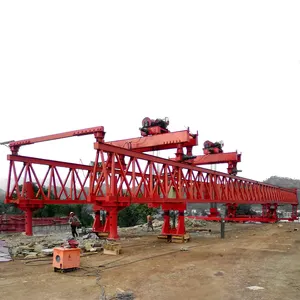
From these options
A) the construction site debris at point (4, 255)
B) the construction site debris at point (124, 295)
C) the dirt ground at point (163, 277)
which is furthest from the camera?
the construction site debris at point (4, 255)

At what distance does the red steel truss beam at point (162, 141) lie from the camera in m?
19.1

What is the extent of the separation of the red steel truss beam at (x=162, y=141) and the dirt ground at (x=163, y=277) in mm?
7309

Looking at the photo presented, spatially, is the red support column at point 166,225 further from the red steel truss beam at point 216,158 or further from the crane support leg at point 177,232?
the red steel truss beam at point 216,158

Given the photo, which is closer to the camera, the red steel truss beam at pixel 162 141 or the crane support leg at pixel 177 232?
the crane support leg at pixel 177 232

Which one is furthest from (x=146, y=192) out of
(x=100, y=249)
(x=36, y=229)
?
(x=36, y=229)

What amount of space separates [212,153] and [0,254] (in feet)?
69.6

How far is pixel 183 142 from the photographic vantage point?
1909 centimetres

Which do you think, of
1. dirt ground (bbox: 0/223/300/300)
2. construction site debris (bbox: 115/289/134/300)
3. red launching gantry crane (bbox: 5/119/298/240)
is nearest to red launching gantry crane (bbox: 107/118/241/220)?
red launching gantry crane (bbox: 5/119/298/240)

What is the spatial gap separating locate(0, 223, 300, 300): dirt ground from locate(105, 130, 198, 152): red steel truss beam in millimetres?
7309

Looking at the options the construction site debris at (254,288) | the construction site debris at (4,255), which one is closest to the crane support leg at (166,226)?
the construction site debris at (4,255)

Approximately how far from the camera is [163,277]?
30.7 feet

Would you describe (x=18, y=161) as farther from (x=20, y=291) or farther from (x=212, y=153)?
(x=212, y=153)

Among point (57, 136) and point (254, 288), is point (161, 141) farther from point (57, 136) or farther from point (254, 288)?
point (254, 288)

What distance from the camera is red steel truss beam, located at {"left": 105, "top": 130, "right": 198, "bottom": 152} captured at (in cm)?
1911
